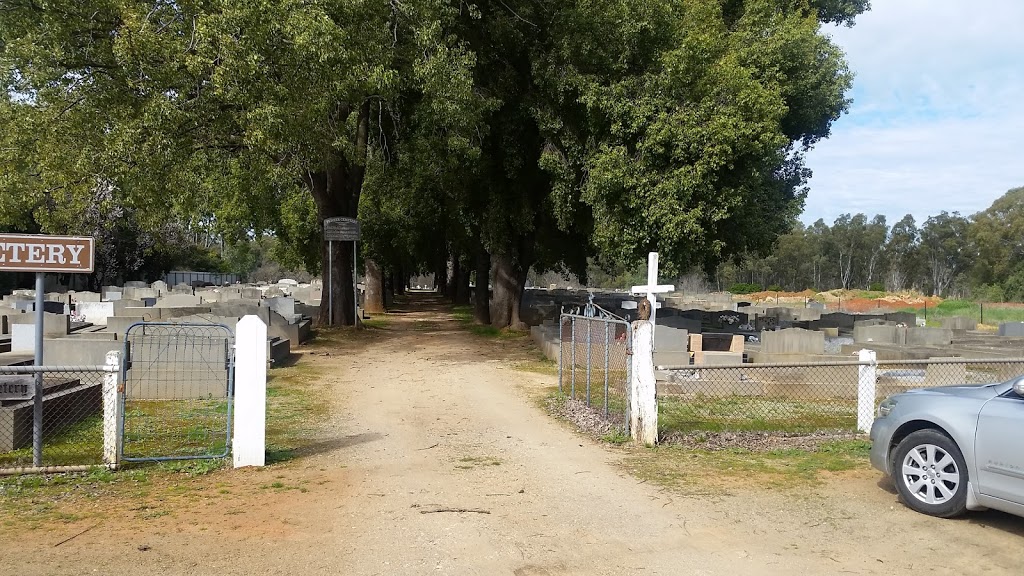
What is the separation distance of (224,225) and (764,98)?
16.5 metres

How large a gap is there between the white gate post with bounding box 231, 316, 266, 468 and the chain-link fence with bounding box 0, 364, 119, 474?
3.36 feet

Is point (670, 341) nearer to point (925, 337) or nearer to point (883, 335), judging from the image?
point (883, 335)

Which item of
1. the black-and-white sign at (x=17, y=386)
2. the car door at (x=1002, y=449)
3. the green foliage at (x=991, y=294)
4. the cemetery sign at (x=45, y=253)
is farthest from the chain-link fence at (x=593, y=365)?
the green foliage at (x=991, y=294)

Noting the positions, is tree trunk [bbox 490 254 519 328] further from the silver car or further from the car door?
the car door

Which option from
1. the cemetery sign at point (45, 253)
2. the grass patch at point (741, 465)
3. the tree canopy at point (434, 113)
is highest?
the tree canopy at point (434, 113)

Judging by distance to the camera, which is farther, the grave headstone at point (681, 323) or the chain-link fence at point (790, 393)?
the grave headstone at point (681, 323)

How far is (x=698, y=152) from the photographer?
16703mm

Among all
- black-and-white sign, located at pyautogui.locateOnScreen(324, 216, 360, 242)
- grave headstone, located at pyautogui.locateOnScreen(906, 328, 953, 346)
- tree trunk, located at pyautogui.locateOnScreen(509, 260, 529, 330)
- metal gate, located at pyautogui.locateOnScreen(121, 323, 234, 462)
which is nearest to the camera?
metal gate, located at pyautogui.locateOnScreen(121, 323, 234, 462)

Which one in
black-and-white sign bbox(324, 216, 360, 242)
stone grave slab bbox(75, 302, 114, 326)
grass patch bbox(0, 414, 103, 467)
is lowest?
grass patch bbox(0, 414, 103, 467)

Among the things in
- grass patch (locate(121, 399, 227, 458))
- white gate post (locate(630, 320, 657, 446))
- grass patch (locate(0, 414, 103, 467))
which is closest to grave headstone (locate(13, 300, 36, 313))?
grass patch (locate(121, 399, 227, 458))

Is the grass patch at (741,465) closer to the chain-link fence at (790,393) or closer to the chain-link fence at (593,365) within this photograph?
the chain-link fence at (790,393)

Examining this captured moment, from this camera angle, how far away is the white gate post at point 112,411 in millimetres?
6750

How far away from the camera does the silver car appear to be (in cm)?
545

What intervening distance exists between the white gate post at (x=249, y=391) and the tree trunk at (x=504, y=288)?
16806 millimetres
